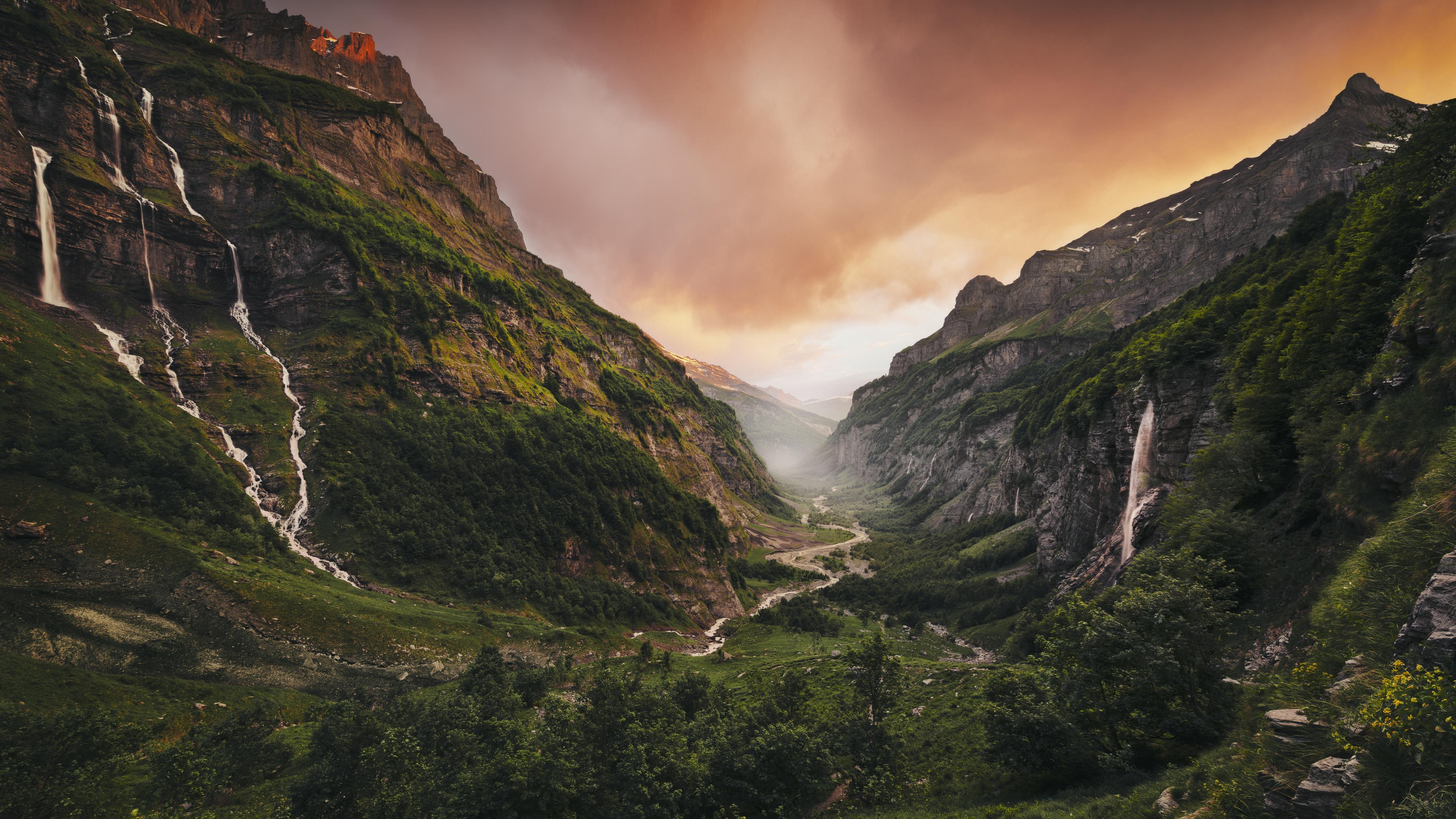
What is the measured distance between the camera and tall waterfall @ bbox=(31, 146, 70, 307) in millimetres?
62938

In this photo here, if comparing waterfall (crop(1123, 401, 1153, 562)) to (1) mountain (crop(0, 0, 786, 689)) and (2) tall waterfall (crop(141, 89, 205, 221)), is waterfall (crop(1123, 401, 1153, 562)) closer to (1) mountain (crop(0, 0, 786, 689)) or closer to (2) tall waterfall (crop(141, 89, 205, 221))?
(1) mountain (crop(0, 0, 786, 689))

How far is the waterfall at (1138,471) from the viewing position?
44.1 meters

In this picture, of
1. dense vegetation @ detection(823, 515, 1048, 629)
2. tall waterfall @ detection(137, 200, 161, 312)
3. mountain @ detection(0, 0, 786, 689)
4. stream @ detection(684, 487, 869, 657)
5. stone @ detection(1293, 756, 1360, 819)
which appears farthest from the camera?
stream @ detection(684, 487, 869, 657)

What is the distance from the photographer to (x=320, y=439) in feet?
230

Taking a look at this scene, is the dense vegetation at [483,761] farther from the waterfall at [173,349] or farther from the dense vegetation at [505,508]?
the waterfall at [173,349]

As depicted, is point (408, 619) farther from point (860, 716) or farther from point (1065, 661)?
point (1065, 661)

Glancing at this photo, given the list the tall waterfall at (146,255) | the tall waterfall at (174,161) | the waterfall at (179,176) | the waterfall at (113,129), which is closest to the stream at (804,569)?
the tall waterfall at (146,255)

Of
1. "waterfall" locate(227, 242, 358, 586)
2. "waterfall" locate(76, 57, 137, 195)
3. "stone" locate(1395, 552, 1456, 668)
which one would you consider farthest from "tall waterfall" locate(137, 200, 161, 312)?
"stone" locate(1395, 552, 1456, 668)

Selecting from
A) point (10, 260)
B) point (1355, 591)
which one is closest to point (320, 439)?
point (10, 260)

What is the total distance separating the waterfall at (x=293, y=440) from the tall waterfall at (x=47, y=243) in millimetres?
18234

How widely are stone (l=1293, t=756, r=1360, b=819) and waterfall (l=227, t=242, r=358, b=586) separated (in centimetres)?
7776

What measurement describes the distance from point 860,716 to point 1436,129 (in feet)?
151

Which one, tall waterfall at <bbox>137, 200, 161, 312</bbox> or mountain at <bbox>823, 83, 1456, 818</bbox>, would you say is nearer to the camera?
mountain at <bbox>823, 83, 1456, 818</bbox>

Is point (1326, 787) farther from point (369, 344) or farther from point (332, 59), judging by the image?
point (332, 59)
